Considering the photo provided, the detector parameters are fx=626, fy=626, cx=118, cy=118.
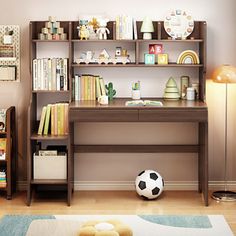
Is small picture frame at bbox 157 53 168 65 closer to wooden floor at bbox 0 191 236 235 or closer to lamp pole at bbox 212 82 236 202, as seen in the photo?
lamp pole at bbox 212 82 236 202

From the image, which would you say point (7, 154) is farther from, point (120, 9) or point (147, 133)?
point (120, 9)

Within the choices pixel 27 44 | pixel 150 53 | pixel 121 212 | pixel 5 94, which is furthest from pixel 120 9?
pixel 121 212

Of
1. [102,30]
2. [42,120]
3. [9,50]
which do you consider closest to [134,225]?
[42,120]

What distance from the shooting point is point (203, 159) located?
18.4 feet

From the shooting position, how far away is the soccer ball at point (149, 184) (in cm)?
554

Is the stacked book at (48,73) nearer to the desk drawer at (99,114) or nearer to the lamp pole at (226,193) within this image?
the desk drawer at (99,114)

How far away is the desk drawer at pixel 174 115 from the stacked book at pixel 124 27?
768 mm

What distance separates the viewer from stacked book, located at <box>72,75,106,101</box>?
5777 mm

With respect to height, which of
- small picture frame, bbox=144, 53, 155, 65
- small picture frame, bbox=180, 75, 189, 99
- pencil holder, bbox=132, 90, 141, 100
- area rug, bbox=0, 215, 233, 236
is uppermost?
small picture frame, bbox=144, 53, 155, 65

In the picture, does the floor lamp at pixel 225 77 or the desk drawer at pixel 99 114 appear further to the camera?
the floor lamp at pixel 225 77

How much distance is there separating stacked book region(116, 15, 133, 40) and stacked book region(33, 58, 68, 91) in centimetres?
56

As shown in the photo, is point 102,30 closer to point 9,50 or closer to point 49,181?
point 9,50

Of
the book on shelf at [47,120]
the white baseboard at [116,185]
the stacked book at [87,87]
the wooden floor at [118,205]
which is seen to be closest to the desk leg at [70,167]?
the wooden floor at [118,205]

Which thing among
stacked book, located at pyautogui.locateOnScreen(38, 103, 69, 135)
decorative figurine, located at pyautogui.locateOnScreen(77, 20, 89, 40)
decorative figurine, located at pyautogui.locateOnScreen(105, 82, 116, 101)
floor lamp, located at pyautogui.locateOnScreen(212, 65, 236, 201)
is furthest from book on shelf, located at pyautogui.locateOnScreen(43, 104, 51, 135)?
floor lamp, located at pyautogui.locateOnScreen(212, 65, 236, 201)
